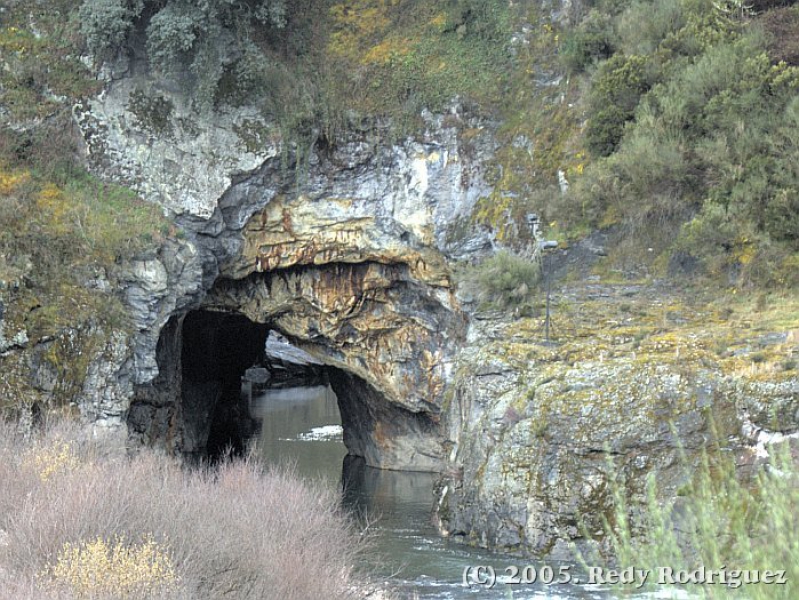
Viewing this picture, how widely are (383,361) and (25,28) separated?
1449 centimetres

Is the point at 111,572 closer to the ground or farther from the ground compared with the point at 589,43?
closer to the ground

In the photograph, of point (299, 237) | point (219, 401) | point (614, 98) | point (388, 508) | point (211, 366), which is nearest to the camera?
point (614, 98)

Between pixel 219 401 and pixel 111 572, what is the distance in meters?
29.3

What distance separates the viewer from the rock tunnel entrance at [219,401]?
1189 inches

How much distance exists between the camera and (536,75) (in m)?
29.9

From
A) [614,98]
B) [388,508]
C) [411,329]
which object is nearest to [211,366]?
[411,329]

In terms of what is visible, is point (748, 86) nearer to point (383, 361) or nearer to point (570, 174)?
point (570, 174)

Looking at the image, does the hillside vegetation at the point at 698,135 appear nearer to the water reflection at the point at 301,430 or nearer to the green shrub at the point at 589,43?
the green shrub at the point at 589,43

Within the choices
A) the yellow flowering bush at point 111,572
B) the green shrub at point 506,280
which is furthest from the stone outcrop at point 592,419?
the yellow flowering bush at point 111,572

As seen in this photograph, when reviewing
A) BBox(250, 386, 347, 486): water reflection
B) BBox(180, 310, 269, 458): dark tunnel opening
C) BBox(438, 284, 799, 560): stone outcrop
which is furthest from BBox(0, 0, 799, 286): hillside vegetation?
BBox(250, 386, 347, 486): water reflection

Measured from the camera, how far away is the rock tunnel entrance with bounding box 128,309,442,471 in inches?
1189

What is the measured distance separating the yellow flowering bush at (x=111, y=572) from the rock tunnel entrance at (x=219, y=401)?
15.1 metres

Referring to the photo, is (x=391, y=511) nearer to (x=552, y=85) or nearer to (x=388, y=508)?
(x=388, y=508)

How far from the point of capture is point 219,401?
42.0 m
